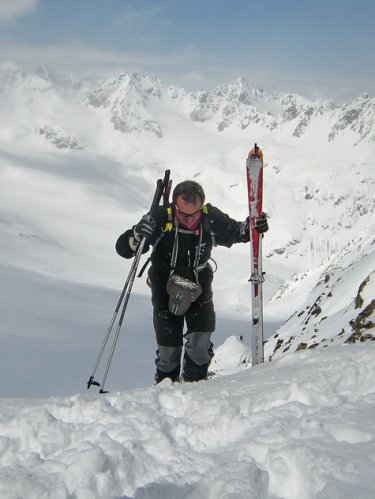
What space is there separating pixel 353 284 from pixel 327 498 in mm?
13249

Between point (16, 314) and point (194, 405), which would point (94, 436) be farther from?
point (16, 314)

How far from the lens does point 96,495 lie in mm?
2840

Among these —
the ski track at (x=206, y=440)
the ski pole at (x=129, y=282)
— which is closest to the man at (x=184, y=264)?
the ski pole at (x=129, y=282)

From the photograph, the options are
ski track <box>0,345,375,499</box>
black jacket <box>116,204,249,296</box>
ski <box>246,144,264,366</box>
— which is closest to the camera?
ski track <box>0,345,375,499</box>

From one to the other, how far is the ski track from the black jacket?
2509mm

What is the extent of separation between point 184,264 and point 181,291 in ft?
1.44

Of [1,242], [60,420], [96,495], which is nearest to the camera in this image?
[96,495]

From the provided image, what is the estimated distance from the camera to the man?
6625 millimetres

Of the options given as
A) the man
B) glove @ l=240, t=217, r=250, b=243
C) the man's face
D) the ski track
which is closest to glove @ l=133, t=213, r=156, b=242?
the man

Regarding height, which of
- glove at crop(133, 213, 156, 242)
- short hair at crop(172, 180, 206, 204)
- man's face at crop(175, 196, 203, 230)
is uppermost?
short hair at crop(172, 180, 206, 204)

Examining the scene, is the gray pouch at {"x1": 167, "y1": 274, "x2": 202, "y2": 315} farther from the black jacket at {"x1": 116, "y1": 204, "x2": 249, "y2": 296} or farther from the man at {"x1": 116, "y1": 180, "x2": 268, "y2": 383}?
the black jacket at {"x1": 116, "y1": 204, "x2": 249, "y2": 296}

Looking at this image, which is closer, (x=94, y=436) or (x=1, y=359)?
(x=94, y=436)

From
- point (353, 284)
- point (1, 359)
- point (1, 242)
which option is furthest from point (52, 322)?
point (1, 242)

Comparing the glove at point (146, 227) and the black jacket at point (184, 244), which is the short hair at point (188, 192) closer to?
the black jacket at point (184, 244)
